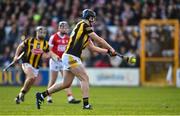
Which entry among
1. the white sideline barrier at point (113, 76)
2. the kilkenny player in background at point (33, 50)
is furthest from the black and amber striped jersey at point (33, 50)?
the white sideline barrier at point (113, 76)

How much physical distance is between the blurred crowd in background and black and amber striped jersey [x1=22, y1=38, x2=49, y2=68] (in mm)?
12684

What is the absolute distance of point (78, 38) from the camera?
1694 centimetres

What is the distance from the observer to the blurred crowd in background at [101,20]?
33.7 meters

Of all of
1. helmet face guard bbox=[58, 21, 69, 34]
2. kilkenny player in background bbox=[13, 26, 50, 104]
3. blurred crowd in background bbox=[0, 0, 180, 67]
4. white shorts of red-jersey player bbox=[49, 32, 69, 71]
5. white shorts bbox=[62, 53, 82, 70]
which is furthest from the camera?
blurred crowd in background bbox=[0, 0, 180, 67]

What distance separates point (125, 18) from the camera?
34.3 meters

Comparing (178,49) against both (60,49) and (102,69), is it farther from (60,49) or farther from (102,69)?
(60,49)

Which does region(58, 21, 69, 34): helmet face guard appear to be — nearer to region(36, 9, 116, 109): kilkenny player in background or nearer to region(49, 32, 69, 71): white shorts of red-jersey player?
region(49, 32, 69, 71): white shorts of red-jersey player

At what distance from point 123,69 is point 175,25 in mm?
3531

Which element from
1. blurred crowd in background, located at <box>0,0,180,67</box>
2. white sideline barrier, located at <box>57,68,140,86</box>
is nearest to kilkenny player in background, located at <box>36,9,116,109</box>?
blurred crowd in background, located at <box>0,0,180,67</box>

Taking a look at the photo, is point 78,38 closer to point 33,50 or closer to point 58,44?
point 33,50

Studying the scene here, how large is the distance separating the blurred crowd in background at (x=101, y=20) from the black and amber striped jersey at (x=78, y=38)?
1598 cm

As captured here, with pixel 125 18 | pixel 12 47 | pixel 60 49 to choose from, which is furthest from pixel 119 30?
pixel 60 49

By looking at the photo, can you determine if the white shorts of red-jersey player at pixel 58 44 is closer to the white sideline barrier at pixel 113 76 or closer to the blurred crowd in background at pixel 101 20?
the blurred crowd in background at pixel 101 20

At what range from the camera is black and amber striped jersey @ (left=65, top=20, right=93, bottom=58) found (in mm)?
16844
